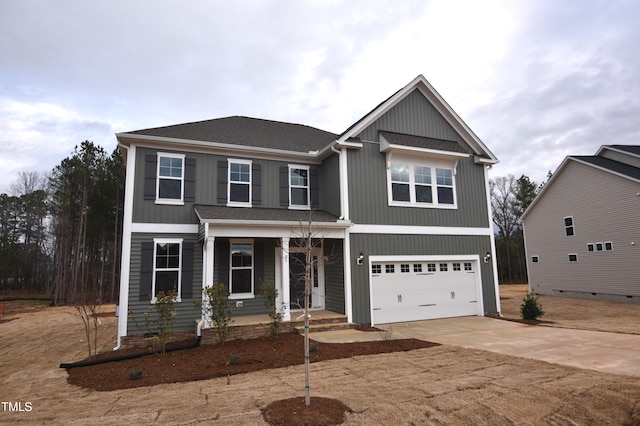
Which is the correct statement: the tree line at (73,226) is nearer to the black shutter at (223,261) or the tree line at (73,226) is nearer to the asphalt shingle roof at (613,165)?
the black shutter at (223,261)

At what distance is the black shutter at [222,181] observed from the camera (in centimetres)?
1149

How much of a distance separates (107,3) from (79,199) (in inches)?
788

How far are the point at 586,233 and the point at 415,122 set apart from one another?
1354 cm

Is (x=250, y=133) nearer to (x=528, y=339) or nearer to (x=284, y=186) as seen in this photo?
(x=284, y=186)

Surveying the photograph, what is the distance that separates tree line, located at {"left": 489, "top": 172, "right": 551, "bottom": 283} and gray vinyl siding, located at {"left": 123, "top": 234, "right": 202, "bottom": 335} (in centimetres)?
3581

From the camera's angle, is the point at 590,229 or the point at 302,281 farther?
the point at 590,229

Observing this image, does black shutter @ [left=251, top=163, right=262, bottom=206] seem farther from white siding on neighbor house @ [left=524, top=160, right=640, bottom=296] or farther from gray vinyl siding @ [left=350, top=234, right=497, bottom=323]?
white siding on neighbor house @ [left=524, top=160, right=640, bottom=296]

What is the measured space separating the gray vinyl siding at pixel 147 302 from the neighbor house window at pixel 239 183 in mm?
1844

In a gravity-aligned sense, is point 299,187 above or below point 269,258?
above

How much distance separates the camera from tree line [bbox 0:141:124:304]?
1004 inches

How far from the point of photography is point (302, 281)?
12523 millimetres

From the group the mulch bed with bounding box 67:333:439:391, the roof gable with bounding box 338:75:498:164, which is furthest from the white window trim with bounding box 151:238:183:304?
the roof gable with bounding box 338:75:498:164

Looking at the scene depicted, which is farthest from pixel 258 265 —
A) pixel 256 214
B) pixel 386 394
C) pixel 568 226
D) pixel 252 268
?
pixel 568 226

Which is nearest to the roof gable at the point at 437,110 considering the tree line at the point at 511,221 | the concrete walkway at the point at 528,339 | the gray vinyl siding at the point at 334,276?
the gray vinyl siding at the point at 334,276
